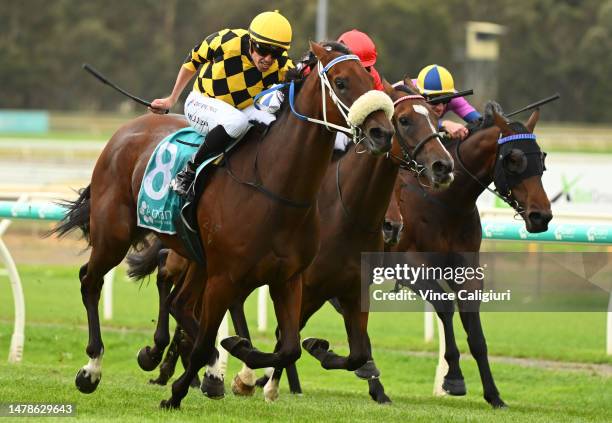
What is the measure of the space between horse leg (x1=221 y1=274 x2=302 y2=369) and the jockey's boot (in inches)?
26.7

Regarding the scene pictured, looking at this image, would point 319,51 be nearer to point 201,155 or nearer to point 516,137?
point 201,155

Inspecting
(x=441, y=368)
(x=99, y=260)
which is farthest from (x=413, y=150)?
(x=441, y=368)

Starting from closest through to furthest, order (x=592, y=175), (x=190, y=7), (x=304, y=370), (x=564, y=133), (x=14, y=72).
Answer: (x=304, y=370), (x=592, y=175), (x=564, y=133), (x=14, y=72), (x=190, y=7)

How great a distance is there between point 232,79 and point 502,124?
5.79 ft

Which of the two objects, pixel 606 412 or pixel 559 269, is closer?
→ pixel 606 412

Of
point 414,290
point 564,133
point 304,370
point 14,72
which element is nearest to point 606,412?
point 414,290

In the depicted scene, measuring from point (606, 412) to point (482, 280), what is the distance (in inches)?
39.2

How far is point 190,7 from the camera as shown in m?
58.4

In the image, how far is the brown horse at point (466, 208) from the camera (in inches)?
265

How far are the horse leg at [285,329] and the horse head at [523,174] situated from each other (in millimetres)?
Answer: 1540

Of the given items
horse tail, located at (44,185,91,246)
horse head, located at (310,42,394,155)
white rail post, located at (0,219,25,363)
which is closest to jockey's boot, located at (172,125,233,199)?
horse head, located at (310,42,394,155)

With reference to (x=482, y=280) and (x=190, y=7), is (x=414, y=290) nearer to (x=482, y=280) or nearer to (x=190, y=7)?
(x=482, y=280)

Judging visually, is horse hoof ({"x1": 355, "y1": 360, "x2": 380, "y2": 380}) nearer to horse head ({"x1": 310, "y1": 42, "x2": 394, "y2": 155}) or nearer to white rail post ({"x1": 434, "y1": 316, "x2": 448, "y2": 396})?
white rail post ({"x1": 434, "y1": 316, "x2": 448, "y2": 396})

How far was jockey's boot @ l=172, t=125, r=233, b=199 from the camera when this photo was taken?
5715mm
